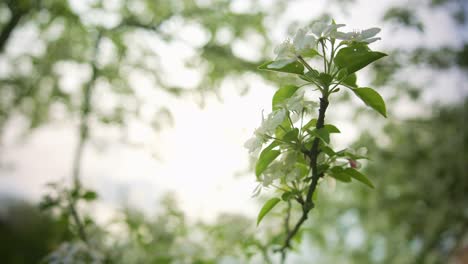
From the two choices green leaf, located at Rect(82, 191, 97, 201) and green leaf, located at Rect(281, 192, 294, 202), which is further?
green leaf, located at Rect(82, 191, 97, 201)

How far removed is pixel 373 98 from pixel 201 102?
1.28m

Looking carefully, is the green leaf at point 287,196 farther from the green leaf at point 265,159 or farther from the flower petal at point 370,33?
the flower petal at point 370,33

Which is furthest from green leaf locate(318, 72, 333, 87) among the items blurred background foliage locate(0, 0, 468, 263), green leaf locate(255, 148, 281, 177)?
blurred background foliage locate(0, 0, 468, 263)

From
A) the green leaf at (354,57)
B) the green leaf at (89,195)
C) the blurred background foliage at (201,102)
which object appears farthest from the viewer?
the blurred background foliage at (201,102)

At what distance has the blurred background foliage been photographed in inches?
56.7

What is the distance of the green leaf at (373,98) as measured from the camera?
1.58 ft

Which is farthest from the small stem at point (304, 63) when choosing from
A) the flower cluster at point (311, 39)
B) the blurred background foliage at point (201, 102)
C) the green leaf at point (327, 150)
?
the blurred background foliage at point (201, 102)

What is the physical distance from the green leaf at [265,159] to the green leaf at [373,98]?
0.47ft

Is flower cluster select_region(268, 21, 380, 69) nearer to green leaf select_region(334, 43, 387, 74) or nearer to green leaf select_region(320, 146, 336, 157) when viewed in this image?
green leaf select_region(334, 43, 387, 74)

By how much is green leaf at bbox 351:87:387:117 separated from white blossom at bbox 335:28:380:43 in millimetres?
64

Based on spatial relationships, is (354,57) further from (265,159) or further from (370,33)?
(265,159)

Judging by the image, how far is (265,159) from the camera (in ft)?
1.71

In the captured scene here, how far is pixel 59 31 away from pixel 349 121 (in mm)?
2136

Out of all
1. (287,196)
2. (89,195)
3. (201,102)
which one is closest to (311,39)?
(287,196)
